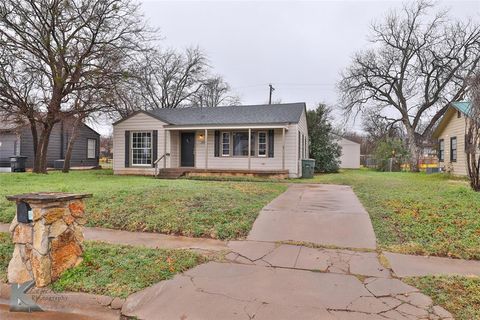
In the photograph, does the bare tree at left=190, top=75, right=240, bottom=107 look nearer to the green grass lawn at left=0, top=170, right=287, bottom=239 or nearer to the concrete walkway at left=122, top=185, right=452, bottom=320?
the green grass lawn at left=0, top=170, right=287, bottom=239

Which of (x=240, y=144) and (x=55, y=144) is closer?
(x=240, y=144)

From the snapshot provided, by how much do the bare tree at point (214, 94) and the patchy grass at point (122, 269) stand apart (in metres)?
30.8

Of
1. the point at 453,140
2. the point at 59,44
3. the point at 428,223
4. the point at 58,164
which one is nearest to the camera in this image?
the point at 428,223

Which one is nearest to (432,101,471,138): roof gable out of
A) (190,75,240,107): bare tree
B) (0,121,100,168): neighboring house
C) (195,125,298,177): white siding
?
(195,125,298,177): white siding

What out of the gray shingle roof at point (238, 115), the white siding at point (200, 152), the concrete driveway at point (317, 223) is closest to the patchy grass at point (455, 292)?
the concrete driveway at point (317, 223)

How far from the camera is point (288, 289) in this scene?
10.5 feet

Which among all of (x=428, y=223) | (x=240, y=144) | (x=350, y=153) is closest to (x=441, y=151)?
(x=240, y=144)

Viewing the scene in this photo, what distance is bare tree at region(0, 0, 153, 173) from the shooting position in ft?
45.0

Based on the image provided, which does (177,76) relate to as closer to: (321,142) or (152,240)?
(321,142)

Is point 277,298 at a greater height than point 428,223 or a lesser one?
lesser

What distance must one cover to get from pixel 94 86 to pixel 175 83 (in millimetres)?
18232

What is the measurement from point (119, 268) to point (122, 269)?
5 cm

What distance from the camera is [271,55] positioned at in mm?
24641

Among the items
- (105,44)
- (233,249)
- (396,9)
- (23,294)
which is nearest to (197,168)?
(105,44)
